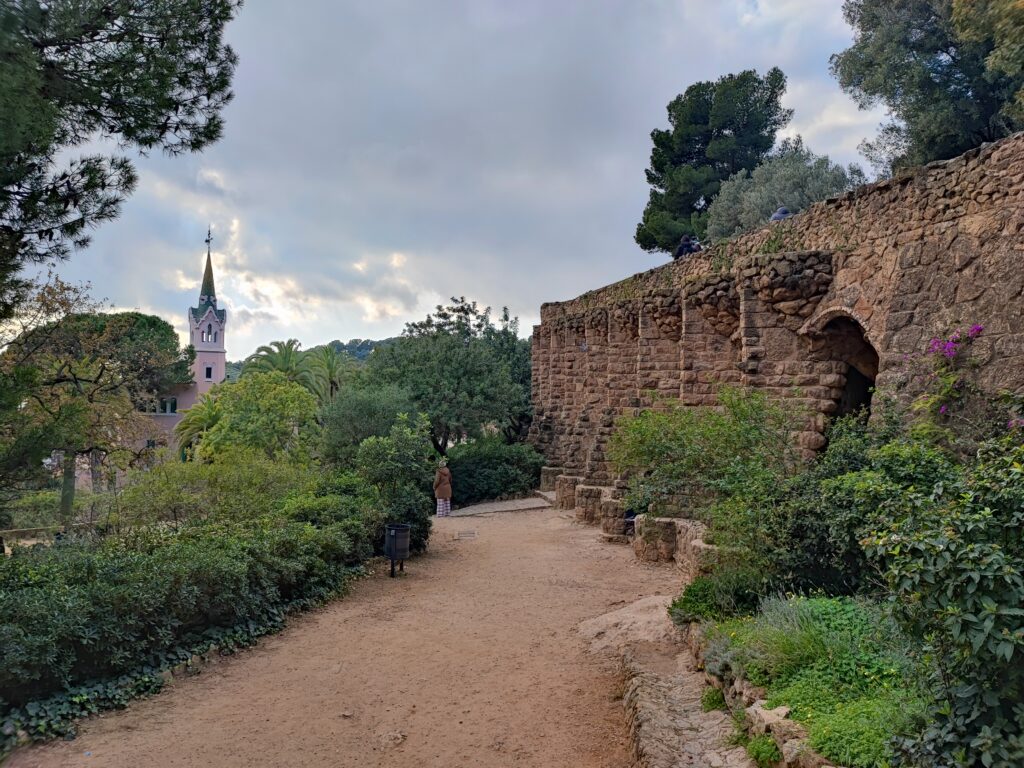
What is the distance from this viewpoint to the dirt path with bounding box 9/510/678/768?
4.93m

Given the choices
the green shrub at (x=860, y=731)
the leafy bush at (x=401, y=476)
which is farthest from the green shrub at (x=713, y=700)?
the leafy bush at (x=401, y=476)

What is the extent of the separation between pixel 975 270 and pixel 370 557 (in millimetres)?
8960

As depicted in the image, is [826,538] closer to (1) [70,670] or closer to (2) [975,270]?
(2) [975,270]

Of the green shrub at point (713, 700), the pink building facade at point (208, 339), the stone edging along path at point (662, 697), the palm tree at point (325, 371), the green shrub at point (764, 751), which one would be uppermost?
the pink building facade at point (208, 339)

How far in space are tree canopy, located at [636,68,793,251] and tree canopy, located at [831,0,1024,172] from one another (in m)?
8.00

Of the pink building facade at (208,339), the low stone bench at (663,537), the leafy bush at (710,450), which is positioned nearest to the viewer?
the leafy bush at (710,450)

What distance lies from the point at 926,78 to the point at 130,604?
66.6 ft

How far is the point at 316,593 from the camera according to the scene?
906cm

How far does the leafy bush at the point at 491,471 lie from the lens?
19.8m

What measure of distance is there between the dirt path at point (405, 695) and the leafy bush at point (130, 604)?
0.30m

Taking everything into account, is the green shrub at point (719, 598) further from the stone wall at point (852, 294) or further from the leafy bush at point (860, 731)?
the stone wall at point (852, 294)

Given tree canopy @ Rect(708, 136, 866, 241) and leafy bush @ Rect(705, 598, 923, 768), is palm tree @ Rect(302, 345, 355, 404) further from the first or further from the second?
leafy bush @ Rect(705, 598, 923, 768)

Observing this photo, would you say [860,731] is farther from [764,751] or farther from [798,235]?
[798,235]

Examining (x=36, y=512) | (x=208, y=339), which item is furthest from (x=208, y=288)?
(x=36, y=512)
